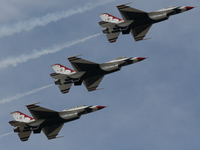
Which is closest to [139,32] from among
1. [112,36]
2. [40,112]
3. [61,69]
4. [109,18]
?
[112,36]

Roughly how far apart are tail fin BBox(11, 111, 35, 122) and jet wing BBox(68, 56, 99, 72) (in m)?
14.0

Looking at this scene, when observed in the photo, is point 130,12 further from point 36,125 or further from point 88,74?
point 36,125

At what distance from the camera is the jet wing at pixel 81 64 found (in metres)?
126

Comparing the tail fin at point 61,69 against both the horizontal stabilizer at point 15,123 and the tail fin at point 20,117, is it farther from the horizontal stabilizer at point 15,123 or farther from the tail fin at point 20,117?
the horizontal stabilizer at point 15,123

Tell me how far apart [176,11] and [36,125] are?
3724 cm

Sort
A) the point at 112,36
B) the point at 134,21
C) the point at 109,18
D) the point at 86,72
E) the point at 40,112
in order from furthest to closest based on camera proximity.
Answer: the point at 109,18
the point at 112,36
the point at 134,21
the point at 86,72
the point at 40,112

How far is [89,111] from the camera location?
123 metres

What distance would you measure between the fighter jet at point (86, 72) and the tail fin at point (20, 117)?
912cm

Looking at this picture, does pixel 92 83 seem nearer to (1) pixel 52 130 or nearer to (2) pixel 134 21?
(1) pixel 52 130

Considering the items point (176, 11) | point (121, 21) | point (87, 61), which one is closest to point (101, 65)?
point (87, 61)

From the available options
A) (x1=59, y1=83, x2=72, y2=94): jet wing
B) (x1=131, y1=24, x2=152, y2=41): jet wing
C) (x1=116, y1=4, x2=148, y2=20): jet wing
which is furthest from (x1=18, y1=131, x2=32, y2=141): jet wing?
(x1=116, y1=4, x2=148, y2=20): jet wing

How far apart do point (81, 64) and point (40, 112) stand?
13.0m

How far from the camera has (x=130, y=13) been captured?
128000 millimetres

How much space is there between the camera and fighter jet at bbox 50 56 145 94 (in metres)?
126
